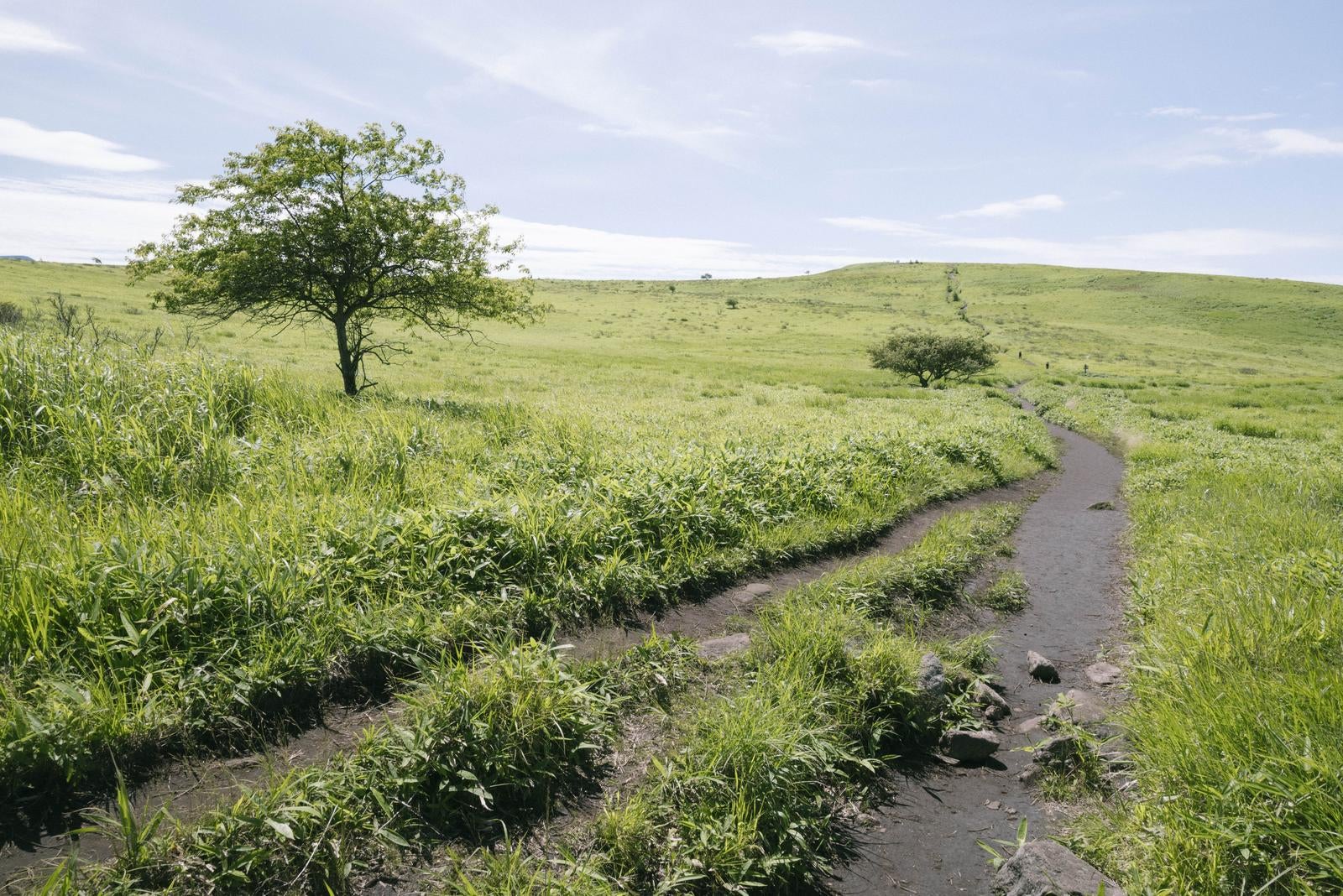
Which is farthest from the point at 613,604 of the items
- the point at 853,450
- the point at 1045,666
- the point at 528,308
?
the point at 528,308

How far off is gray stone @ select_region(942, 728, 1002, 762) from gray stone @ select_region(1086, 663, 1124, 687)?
6.32ft

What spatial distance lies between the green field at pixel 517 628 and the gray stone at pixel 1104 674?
0.27 metres

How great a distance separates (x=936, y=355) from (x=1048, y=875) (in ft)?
153

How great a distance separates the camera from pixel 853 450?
13797mm

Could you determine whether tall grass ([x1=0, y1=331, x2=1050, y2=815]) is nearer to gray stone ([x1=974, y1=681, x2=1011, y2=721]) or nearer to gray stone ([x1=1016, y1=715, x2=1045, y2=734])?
gray stone ([x1=974, y1=681, x2=1011, y2=721])

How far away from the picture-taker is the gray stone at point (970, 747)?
5473mm

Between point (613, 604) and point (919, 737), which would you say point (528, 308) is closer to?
point (613, 604)

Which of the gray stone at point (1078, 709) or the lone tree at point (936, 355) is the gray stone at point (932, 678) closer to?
the gray stone at point (1078, 709)

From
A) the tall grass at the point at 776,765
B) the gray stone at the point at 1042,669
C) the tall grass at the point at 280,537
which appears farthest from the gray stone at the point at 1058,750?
the tall grass at the point at 280,537

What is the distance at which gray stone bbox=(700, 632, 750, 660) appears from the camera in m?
6.23

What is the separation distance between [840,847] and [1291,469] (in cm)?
1674

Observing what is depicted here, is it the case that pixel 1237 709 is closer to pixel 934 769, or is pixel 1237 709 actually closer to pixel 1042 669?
pixel 934 769

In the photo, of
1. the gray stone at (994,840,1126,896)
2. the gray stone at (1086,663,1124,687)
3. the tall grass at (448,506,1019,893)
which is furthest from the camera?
the gray stone at (1086,663,1124,687)

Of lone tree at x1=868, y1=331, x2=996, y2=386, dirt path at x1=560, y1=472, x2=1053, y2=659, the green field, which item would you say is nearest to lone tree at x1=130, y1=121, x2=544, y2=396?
the green field
